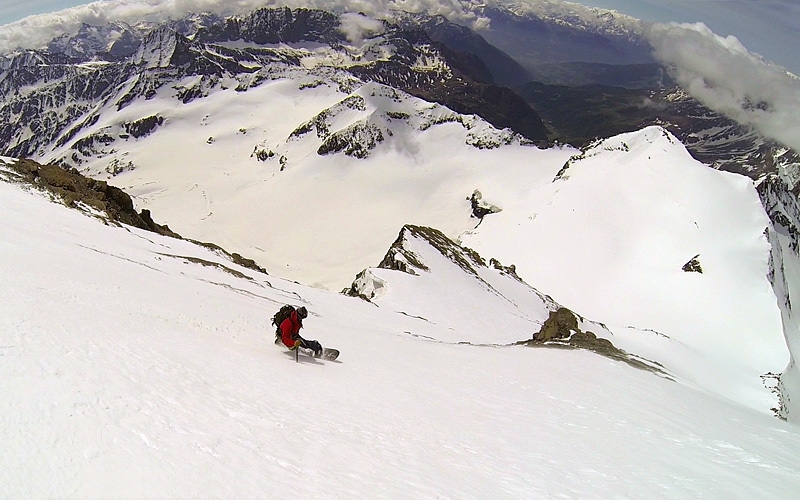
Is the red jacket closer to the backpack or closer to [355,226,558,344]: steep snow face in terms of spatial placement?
the backpack

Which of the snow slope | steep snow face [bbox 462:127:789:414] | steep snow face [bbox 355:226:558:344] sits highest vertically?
steep snow face [bbox 462:127:789:414]

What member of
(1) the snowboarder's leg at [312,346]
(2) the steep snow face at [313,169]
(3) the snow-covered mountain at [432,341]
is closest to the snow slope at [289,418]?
(3) the snow-covered mountain at [432,341]

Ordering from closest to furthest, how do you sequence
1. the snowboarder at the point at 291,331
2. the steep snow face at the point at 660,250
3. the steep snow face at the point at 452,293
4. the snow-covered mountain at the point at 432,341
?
the snow-covered mountain at the point at 432,341 → the snowboarder at the point at 291,331 → the steep snow face at the point at 452,293 → the steep snow face at the point at 660,250

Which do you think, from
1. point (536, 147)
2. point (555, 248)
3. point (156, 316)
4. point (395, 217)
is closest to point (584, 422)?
point (156, 316)

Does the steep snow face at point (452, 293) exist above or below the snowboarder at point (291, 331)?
above

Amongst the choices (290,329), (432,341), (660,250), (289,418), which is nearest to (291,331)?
(290,329)

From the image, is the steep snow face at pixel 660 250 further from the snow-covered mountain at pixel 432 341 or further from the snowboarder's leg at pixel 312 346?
the snowboarder's leg at pixel 312 346

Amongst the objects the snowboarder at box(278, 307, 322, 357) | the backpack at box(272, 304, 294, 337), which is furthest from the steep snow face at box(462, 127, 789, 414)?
the backpack at box(272, 304, 294, 337)

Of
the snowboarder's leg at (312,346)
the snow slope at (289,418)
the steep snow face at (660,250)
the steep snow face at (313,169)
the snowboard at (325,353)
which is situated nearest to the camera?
the snow slope at (289,418)
